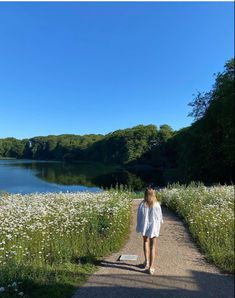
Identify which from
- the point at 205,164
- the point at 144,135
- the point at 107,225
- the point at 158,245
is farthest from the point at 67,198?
the point at 144,135

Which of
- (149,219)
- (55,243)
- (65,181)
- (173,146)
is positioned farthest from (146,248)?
(173,146)

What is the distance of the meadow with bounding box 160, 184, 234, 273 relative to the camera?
4.71 metres

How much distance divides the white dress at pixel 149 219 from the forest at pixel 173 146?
1.47 m

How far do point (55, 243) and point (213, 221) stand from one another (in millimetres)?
3125

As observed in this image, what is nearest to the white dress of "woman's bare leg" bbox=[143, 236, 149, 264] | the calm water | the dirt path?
"woman's bare leg" bbox=[143, 236, 149, 264]

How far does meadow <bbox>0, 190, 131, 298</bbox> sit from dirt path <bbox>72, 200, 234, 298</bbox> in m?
0.30

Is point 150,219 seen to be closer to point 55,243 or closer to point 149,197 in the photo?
point 149,197

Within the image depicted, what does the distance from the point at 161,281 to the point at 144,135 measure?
88023 mm

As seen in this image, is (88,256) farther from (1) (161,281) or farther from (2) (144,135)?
(2) (144,135)

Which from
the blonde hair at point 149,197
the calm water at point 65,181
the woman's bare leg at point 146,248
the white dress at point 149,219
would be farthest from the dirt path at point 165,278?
the calm water at point 65,181

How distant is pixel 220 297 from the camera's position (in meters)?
5.02

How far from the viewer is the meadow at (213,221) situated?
4.71 m

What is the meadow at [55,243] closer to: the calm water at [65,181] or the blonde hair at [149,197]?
the blonde hair at [149,197]

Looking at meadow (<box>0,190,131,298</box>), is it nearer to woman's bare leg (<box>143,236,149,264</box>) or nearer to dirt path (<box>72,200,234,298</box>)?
dirt path (<box>72,200,234,298</box>)
